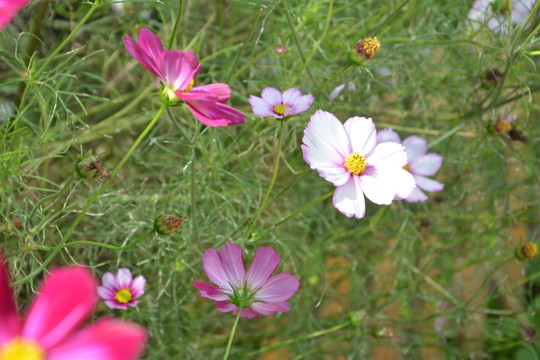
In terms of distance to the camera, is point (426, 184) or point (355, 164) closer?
point (355, 164)

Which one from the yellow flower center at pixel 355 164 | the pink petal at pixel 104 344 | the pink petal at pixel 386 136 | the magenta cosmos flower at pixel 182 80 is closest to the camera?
the pink petal at pixel 104 344

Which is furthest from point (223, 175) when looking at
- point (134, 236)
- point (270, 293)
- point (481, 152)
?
point (481, 152)

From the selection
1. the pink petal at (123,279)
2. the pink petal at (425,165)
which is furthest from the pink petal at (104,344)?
the pink petal at (425,165)

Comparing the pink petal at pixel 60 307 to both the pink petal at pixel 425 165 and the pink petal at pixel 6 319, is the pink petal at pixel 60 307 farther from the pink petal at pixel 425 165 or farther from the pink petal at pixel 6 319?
the pink petal at pixel 425 165

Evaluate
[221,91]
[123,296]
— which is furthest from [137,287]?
[221,91]

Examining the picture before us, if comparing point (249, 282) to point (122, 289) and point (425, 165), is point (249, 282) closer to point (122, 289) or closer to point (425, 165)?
point (122, 289)

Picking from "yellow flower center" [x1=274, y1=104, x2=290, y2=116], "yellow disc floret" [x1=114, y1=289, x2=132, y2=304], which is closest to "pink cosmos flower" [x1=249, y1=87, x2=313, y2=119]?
"yellow flower center" [x1=274, y1=104, x2=290, y2=116]

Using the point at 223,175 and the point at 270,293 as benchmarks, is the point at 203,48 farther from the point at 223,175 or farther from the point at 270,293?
the point at 270,293
